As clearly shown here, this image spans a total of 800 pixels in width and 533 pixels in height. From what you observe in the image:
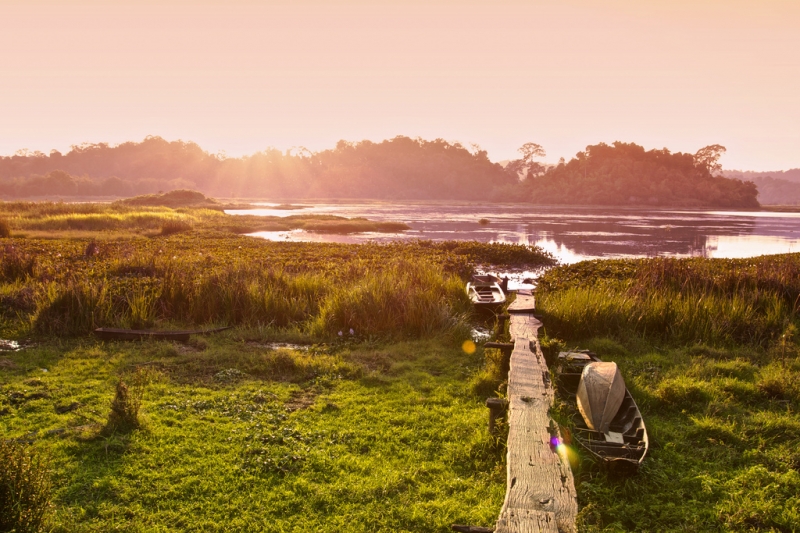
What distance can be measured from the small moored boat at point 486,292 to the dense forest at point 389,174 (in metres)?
87.9

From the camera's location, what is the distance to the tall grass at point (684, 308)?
35.3ft

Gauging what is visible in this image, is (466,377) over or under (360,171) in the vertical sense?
under

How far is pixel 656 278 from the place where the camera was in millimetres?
13727

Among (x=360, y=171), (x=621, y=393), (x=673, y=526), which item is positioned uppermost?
(x=360, y=171)

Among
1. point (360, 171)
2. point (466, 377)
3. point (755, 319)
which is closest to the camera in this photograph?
point (466, 377)

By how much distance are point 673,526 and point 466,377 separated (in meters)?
4.02

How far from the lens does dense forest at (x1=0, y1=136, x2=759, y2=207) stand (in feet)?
318

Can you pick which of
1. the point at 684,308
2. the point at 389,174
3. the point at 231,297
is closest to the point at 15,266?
the point at 231,297

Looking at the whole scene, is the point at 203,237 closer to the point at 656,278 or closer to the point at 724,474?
the point at 656,278

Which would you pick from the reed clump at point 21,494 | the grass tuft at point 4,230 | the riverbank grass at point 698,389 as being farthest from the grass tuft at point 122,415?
the grass tuft at point 4,230

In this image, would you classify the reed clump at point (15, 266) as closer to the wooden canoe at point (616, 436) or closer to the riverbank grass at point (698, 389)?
the riverbank grass at point (698, 389)

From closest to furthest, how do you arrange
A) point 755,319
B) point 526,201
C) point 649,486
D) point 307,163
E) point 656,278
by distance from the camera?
point 649,486
point 755,319
point 656,278
point 526,201
point 307,163

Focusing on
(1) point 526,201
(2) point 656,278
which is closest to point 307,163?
(1) point 526,201

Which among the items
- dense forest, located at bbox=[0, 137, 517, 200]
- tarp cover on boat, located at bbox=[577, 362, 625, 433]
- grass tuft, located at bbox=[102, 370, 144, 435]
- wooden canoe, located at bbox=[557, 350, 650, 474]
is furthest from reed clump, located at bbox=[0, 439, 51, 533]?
dense forest, located at bbox=[0, 137, 517, 200]
